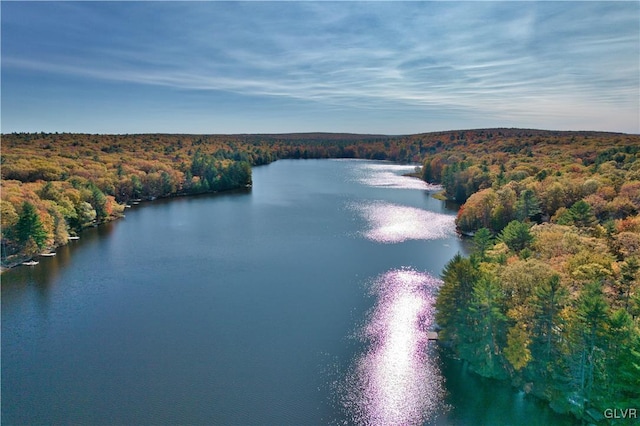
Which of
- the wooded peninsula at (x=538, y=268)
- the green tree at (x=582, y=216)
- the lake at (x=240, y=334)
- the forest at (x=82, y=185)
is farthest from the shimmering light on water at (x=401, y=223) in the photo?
the forest at (x=82, y=185)

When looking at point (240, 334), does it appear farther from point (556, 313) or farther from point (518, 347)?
point (556, 313)

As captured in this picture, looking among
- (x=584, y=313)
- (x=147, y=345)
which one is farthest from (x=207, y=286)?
(x=584, y=313)

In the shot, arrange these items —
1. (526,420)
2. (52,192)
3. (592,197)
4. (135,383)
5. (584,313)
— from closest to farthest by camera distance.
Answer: (584,313)
(526,420)
(135,383)
(592,197)
(52,192)

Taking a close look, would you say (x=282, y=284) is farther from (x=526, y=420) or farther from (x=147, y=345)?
(x=526, y=420)

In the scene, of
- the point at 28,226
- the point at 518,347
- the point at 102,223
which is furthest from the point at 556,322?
the point at 102,223

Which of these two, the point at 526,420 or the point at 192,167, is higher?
the point at 192,167

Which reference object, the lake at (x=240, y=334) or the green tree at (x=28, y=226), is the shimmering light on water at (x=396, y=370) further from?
the green tree at (x=28, y=226)

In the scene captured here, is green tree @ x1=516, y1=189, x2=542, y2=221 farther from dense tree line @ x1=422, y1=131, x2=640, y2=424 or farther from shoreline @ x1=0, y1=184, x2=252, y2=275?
→ shoreline @ x1=0, y1=184, x2=252, y2=275
